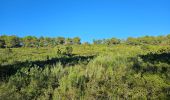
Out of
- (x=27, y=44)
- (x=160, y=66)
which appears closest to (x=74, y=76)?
(x=160, y=66)

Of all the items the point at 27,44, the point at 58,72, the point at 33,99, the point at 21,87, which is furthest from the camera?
the point at 27,44

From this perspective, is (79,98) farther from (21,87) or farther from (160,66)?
(160,66)

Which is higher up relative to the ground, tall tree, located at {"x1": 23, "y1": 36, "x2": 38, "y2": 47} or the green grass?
tall tree, located at {"x1": 23, "y1": 36, "x2": 38, "y2": 47}

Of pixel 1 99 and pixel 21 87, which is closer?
pixel 1 99

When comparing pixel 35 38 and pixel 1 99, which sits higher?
pixel 35 38

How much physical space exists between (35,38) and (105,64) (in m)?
68.1

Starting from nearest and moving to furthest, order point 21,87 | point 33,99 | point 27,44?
point 33,99, point 21,87, point 27,44

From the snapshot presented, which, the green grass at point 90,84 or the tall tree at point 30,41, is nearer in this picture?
the green grass at point 90,84

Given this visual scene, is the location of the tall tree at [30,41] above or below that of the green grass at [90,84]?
above

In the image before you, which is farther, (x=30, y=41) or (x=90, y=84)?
(x=30, y=41)

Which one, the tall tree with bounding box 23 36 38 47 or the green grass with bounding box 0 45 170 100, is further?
the tall tree with bounding box 23 36 38 47

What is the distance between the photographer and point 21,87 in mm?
8484

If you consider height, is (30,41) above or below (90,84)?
above

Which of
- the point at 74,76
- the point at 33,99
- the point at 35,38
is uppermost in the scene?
the point at 35,38
